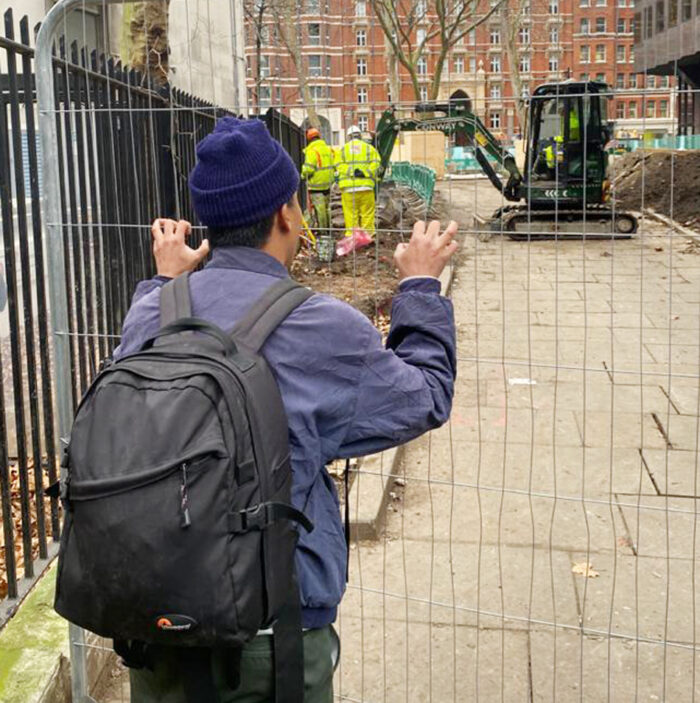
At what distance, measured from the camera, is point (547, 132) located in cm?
1748

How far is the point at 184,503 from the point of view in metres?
1.70

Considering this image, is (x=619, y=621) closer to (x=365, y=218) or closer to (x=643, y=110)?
(x=643, y=110)

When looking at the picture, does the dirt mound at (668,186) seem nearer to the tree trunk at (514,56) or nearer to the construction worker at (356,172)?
the tree trunk at (514,56)

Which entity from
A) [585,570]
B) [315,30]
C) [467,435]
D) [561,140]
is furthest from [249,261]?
[561,140]

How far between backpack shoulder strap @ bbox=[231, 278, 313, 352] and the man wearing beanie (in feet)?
0.07

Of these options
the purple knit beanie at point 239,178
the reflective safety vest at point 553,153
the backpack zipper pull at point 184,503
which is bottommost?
the backpack zipper pull at point 184,503

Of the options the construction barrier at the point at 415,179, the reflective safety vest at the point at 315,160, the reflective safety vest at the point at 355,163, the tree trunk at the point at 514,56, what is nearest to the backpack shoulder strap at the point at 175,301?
the tree trunk at the point at 514,56

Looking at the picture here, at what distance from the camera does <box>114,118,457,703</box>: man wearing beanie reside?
76.9 inches

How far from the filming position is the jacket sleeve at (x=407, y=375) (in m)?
1.99

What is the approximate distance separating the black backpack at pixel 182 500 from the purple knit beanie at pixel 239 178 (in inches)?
11.8

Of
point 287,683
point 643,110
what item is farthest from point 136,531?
point 643,110

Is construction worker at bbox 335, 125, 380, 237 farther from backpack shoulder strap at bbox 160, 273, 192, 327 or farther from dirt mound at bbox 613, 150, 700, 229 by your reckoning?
dirt mound at bbox 613, 150, 700, 229

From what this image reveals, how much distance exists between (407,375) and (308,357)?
0.77 feet

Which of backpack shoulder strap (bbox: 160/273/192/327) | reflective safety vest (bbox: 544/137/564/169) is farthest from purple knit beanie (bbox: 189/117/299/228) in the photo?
reflective safety vest (bbox: 544/137/564/169)
